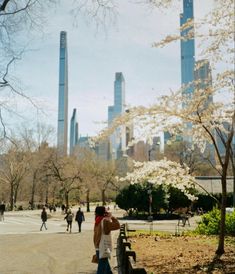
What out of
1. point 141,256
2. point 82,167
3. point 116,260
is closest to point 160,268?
point 141,256

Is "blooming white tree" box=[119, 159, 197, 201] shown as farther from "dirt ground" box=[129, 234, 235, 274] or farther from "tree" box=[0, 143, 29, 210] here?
"tree" box=[0, 143, 29, 210]

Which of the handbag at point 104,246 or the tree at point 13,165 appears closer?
the handbag at point 104,246

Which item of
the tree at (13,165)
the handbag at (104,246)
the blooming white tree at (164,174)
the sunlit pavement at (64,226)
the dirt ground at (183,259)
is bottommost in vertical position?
the sunlit pavement at (64,226)

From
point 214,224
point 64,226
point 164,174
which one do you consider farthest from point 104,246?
point 64,226

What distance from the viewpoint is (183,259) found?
10.9 m

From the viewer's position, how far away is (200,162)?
243 ft

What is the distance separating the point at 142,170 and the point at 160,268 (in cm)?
453

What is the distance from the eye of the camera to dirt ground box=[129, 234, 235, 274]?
9348mm

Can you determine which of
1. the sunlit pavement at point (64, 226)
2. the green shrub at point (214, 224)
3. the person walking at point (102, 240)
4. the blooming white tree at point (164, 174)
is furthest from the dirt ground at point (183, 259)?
the sunlit pavement at point (64, 226)

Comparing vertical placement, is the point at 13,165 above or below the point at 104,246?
above

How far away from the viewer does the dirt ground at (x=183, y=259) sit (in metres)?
9.35

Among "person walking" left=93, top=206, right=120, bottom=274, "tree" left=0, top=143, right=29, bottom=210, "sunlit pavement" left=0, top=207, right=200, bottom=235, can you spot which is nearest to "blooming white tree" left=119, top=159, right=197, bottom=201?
"person walking" left=93, top=206, right=120, bottom=274

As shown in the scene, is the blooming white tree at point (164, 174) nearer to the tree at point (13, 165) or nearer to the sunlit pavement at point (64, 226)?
the sunlit pavement at point (64, 226)

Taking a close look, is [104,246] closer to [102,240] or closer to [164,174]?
[102,240]
